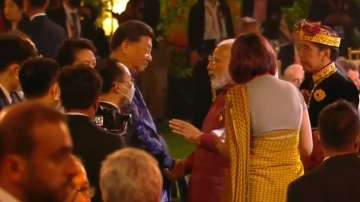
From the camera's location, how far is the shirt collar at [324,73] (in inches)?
247

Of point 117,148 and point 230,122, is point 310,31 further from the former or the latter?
point 117,148

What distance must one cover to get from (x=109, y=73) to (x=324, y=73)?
1436 mm

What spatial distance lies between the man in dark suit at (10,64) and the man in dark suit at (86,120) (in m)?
0.52

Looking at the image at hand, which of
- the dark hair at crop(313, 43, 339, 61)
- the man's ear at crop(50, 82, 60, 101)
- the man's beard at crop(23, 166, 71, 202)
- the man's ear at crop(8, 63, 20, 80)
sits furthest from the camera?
the dark hair at crop(313, 43, 339, 61)

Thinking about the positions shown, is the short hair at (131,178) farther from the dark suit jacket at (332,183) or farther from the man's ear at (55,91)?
the man's ear at (55,91)

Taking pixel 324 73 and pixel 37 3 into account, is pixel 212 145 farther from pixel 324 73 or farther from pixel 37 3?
pixel 37 3

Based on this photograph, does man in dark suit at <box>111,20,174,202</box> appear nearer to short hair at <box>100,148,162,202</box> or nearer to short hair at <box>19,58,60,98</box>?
short hair at <box>19,58,60,98</box>

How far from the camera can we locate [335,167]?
14.6 ft

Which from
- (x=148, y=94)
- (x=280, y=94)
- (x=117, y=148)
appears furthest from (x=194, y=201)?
(x=148, y=94)

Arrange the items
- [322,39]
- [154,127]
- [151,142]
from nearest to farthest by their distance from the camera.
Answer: [151,142]
[154,127]
[322,39]

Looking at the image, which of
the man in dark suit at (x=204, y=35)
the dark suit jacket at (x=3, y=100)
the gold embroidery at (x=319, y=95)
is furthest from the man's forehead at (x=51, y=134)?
the man in dark suit at (x=204, y=35)

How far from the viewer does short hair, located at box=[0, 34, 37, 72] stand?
527 centimetres

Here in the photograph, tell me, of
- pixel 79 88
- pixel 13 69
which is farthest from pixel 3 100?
pixel 79 88

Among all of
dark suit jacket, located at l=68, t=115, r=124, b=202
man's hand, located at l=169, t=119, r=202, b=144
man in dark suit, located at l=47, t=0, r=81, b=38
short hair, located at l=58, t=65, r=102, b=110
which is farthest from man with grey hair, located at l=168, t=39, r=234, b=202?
man in dark suit, located at l=47, t=0, r=81, b=38
